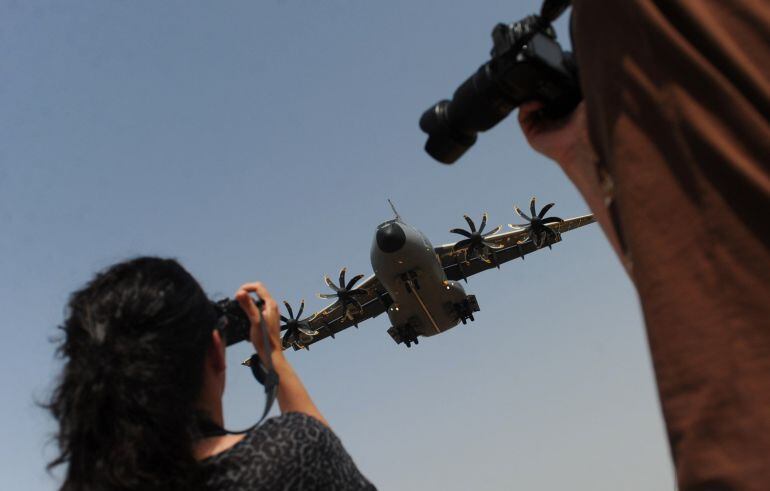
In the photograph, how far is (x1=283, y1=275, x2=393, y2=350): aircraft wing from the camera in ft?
115

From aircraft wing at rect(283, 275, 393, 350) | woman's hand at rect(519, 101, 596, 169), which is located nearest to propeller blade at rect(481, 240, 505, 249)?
aircraft wing at rect(283, 275, 393, 350)

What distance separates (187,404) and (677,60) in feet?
6.10

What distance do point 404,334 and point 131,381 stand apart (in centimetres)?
3109

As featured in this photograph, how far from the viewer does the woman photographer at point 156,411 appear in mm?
2164

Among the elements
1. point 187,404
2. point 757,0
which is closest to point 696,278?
point 757,0

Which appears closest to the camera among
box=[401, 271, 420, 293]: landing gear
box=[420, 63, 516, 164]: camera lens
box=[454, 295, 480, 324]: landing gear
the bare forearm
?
box=[420, 63, 516, 164]: camera lens

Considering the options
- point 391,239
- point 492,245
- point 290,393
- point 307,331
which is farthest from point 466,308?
point 290,393

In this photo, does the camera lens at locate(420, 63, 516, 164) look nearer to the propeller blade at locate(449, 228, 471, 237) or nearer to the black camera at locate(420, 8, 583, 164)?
the black camera at locate(420, 8, 583, 164)

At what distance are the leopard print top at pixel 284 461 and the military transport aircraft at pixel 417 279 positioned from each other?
24.3 m

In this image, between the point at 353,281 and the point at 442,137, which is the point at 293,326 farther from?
the point at 442,137

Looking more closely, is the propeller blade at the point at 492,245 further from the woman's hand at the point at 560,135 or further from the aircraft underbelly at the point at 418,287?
the woman's hand at the point at 560,135

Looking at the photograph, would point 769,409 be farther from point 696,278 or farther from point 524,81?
point 524,81

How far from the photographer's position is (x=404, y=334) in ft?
108

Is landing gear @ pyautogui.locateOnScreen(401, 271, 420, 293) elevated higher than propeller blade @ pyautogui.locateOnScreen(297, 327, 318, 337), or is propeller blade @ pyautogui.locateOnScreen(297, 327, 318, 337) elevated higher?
propeller blade @ pyautogui.locateOnScreen(297, 327, 318, 337)
